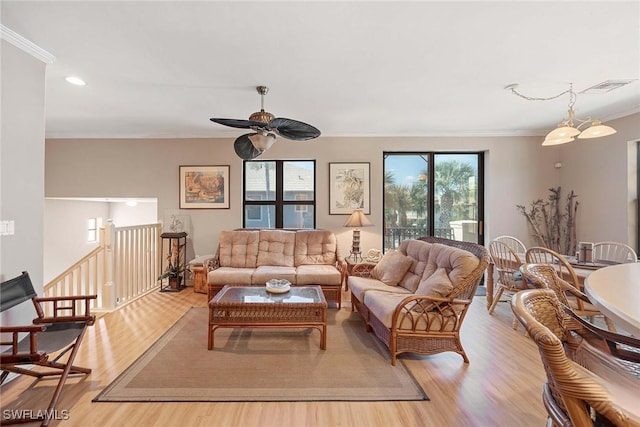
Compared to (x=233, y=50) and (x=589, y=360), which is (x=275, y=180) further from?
(x=589, y=360)

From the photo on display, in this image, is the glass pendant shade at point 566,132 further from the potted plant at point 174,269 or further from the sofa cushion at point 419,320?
the potted plant at point 174,269

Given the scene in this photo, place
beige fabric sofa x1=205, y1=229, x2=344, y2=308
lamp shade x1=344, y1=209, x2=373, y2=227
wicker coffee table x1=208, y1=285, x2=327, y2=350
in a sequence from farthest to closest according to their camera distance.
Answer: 1. lamp shade x1=344, y1=209, x2=373, y2=227
2. beige fabric sofa x1=205, y1=229, x2=344, y2=308
3. wicker coffee table x1=208, y1=285, x2=327, y2=350

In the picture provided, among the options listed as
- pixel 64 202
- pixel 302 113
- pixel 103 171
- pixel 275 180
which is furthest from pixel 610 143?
pixel 64 202

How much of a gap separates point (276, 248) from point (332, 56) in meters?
2.85

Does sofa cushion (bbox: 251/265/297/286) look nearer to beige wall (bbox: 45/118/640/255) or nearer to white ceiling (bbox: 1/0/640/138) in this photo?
Answer: beige wall (bbox: 45/118/640/255)

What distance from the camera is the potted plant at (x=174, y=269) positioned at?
469cm

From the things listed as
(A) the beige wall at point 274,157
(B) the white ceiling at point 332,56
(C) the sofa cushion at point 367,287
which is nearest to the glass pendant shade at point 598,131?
(B) the white ceiling at point 332,56

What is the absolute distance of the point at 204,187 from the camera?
4.95m

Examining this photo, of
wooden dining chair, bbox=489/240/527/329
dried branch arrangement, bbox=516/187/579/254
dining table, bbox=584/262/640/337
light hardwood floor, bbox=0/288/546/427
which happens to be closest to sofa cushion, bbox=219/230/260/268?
light hardwood floor, bbox=0/288/546/427

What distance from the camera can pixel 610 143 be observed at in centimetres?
396

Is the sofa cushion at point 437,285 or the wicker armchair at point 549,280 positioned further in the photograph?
the sofa cushion at point 437,285

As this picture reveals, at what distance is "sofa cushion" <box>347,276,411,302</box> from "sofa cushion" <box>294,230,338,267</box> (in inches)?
36.8

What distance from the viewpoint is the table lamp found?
14.6ft

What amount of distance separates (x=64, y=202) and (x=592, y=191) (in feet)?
30.0
